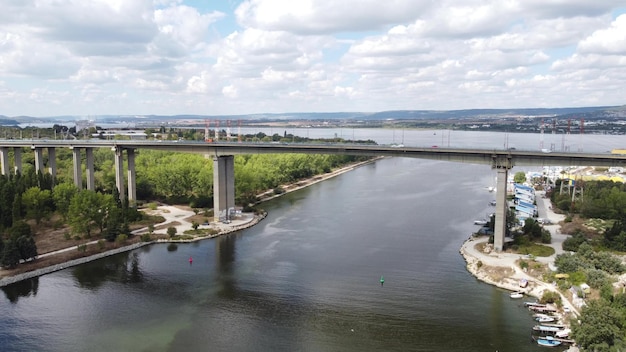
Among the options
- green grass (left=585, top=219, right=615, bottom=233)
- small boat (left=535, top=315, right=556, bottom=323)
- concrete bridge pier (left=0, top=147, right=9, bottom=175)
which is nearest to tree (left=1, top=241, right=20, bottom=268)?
concrete bridge pier (left=0, top=147, right=9, bottom=175)

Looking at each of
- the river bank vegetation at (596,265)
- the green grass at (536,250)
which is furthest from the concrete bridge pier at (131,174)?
Result: the river bank vegetation at (596,265)

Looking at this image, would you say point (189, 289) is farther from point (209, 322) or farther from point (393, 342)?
point (393, 342)

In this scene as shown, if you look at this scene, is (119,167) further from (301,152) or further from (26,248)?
(301,152)

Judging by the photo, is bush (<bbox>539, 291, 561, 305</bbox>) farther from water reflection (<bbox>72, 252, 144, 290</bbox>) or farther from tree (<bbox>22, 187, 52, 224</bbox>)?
tree (<bbox>22, 187, 52, 224</bbox>)

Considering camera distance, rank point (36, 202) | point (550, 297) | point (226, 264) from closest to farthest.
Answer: point (550, 297), point (226, 264), point (36, 202)

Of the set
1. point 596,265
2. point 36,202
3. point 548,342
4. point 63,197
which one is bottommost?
point 548,342

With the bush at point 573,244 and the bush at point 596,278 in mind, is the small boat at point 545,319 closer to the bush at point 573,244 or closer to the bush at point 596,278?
the bush at point 596,278

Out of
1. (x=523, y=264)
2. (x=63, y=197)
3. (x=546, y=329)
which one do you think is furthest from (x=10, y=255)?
(x=523, y=264)
